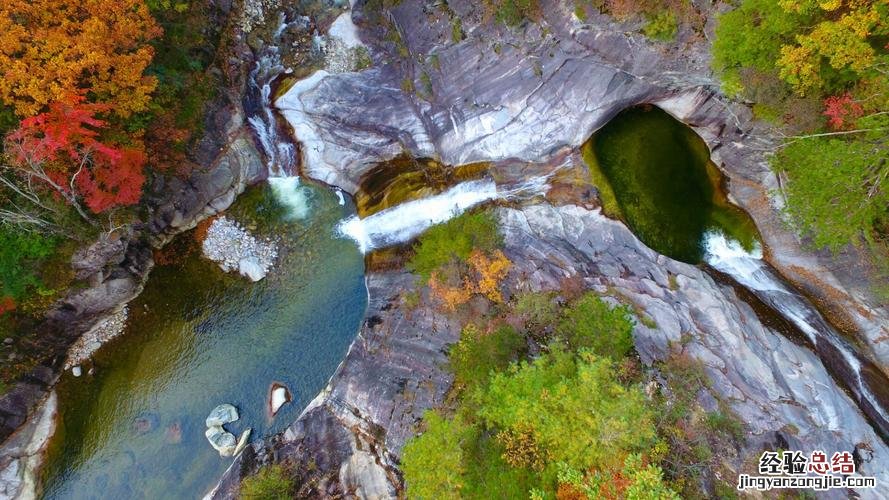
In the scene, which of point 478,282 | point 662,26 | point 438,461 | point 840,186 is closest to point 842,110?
point 840,186

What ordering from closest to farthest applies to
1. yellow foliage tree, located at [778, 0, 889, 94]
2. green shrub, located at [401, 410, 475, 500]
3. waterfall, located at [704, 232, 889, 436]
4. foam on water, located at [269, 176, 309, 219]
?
yellow foliage tree, located at [778, 0, 889, 94] < green shrub, located at [401, 410, 475, 500] < waterfall, located at [704, 232, 889, 436] < foam on water, located at [269, 176, 309, 219]

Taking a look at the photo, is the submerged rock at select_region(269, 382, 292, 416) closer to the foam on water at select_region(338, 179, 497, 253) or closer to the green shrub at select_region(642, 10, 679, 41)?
the foam on water at select_region(338, 179, 497, 253)

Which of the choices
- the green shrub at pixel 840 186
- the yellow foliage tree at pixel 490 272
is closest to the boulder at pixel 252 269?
the yellow foliage tree at pixel 490 272

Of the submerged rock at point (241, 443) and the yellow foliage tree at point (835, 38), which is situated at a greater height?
the yellow foliage tree at point (835, 38)

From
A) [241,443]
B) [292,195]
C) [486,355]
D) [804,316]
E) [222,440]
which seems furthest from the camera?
[292,195]

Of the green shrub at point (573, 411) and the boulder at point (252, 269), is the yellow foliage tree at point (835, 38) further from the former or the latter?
the boulder at point (252, 269)

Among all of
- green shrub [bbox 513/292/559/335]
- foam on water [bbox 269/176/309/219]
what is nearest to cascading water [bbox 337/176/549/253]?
foam on water [bbox 269/176/309/219]

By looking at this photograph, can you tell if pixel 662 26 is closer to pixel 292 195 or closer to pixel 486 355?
pixel 486 355
